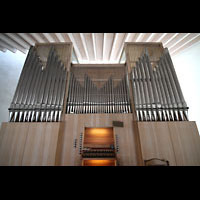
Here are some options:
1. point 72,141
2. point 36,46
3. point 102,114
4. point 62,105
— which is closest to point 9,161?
point 72,141

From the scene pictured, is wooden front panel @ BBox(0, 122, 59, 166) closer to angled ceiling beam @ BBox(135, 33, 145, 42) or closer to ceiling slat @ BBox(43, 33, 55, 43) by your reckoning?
ceiling slat @ BBox(43, 33, 55, 43)

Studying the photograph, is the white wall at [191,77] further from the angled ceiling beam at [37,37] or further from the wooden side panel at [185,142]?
the angled ceiling beam at [37,37]

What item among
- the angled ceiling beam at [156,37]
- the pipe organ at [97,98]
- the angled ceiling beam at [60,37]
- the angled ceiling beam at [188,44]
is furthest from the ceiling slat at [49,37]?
the angled ceiling beam at [188,44]

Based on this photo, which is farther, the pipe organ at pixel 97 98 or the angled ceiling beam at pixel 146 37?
the angled ceiling beam at pixel 146 37

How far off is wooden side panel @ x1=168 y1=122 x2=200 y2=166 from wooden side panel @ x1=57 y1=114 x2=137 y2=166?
1.10 meters

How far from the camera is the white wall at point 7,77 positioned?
5.47 m

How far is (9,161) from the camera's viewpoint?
10.7 feet

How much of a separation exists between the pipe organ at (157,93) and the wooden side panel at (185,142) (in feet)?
0.84

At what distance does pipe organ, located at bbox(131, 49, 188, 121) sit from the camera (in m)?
3.86

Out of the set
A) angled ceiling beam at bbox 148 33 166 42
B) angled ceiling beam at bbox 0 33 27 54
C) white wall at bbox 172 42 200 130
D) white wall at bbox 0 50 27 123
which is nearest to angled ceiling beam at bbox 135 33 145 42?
angled ceiling beam at bbox 148 33 166 42

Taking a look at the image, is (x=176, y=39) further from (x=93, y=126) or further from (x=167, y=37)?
(x=93, y=126)

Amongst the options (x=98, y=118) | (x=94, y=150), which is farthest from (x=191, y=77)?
(x=94, y=150)

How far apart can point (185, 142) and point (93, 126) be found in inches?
102
